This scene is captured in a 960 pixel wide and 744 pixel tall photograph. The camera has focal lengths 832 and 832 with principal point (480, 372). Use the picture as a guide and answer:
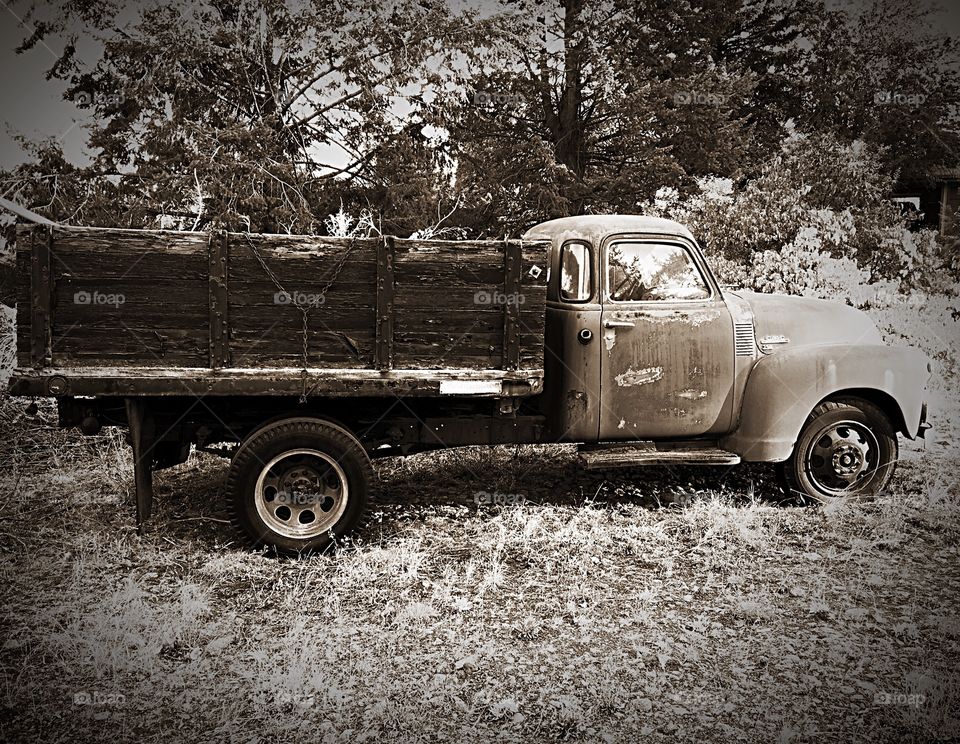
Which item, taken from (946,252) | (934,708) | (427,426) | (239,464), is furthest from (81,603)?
(946,252)

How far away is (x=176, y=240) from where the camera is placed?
15.0 feet

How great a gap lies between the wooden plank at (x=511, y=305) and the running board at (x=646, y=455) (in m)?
0.93

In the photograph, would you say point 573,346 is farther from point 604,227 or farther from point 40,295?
point 40,295

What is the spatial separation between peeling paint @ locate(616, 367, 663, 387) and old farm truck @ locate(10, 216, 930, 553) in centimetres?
1

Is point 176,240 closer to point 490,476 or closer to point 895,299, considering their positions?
point 490,476

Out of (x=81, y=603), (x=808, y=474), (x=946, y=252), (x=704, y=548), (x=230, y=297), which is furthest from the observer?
(x=946, y=252)

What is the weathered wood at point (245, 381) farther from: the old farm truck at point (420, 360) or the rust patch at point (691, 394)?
the rust patch at point (691, 394)

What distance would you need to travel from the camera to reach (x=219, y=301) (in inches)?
183

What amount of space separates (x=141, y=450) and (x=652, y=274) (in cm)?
344

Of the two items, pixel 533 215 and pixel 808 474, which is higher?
pixel 533 215

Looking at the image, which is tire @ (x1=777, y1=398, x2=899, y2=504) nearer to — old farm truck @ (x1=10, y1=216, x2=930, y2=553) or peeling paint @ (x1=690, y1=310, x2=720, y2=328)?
old farm truck @ (x1=10, y1=216, x2=930, y2=553)

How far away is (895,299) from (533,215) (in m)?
5.65

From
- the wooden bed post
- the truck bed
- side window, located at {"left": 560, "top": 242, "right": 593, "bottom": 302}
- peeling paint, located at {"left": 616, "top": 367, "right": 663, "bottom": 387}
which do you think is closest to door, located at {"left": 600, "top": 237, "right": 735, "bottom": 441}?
peeling paint, located at {"left": 616, "top": 367, "right": 663, "bottom": 387}

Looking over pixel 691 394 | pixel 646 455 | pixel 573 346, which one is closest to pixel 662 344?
pixel 691 394
